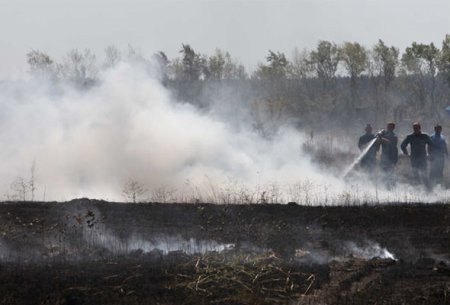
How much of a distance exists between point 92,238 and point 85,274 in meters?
2.47

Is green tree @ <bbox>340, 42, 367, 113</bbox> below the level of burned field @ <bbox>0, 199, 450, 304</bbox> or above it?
above

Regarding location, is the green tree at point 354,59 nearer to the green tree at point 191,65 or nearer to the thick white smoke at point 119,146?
the green tree at point 191,65

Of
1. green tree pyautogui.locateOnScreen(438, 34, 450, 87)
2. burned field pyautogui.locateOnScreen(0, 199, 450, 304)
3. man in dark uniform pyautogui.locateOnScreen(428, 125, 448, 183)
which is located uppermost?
green tree pyautogui.locateOnScreen(438, 34, 450, 87)

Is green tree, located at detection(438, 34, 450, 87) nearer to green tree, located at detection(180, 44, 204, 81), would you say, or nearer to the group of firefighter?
green tree, located at detection(180, 44, 204, 81)

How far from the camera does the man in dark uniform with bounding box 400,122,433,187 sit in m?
16.6

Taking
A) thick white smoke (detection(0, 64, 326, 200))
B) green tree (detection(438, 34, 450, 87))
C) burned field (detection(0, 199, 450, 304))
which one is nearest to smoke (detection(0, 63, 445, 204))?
thick white smoke (detection(0, 64, 326, 200))

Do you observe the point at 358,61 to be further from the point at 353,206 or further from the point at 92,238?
the point at 92,238

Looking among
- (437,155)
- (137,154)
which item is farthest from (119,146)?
(437,155)

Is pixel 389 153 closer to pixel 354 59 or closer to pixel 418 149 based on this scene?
pixel 418 149

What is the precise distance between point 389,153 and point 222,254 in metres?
7.93

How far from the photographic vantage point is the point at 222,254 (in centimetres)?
1059

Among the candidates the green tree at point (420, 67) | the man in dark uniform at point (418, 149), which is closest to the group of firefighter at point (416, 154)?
the man in dark uniform at point (418, 149)

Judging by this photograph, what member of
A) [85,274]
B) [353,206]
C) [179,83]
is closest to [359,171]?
[353,206]

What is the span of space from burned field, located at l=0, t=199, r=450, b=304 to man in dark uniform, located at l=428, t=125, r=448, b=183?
10.7 ft
